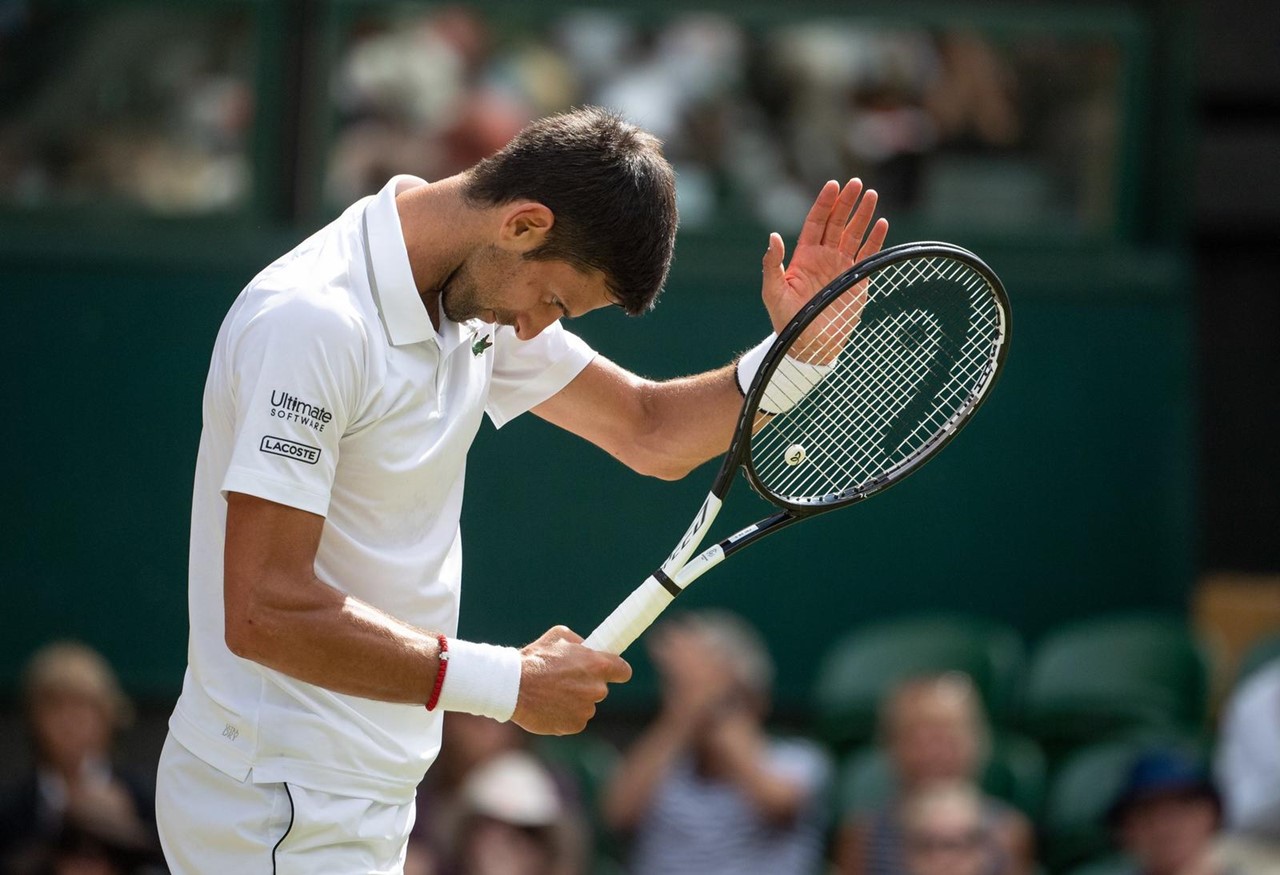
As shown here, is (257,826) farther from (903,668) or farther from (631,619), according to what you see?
(903,668)

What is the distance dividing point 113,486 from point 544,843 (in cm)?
219

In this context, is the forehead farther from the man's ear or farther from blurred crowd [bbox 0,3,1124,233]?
blurred crowd [bbox 0,3,1124,233]

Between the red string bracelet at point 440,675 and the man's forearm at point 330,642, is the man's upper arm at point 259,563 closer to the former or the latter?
the man's forearm at point 330,642

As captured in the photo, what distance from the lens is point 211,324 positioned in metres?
6.38

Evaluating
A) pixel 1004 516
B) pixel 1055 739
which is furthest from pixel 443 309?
pixel 1004 516

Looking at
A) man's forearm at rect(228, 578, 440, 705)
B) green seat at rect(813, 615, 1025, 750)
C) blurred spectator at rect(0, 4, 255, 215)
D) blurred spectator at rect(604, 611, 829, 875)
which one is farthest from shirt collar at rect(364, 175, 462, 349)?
blurred spectator at rect(0, 4, 255, 215)

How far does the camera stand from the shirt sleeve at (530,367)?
289cm

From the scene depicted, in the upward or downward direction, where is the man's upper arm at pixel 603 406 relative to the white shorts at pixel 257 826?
upward

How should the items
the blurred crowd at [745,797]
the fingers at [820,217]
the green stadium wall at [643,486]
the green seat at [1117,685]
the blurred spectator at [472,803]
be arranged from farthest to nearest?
the green stadium wall at [643,486] < the green seat at [1117,685] < the blurred spectator at [472,803] < the blurred crowd at [745,797] < the fingers at [820,217]

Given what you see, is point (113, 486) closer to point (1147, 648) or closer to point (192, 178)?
point (192, 178)

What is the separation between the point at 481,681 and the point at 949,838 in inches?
105

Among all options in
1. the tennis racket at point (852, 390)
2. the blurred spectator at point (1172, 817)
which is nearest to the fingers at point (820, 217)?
the tennis racket at point (852, 390)

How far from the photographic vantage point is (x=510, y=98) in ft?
21.5

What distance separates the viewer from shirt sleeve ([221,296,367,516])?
238 centimetres
